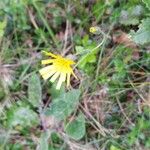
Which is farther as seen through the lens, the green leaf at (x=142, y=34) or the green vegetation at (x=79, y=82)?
the green vegetation at (x=79, y=82)

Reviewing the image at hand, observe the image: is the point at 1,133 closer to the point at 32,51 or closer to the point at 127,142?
the point at 32,51

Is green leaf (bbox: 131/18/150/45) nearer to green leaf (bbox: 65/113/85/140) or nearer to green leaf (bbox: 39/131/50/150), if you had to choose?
green leaf (bbox: 65/113/85/140)

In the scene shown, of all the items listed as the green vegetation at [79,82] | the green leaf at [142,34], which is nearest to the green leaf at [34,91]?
the green vegetation at [79,82]

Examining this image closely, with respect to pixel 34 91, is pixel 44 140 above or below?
below

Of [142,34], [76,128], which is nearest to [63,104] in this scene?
[76,128]

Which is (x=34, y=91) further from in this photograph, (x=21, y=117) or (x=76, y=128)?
(x=76, y=128)

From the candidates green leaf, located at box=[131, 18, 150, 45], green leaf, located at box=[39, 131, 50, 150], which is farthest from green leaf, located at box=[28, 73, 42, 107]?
green leaf, located at box=[131, 18, 150, 45]

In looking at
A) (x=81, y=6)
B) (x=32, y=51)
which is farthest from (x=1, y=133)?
(x=81, y=6)

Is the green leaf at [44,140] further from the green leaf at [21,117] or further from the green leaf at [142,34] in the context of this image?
the green leaf at [142,34]
